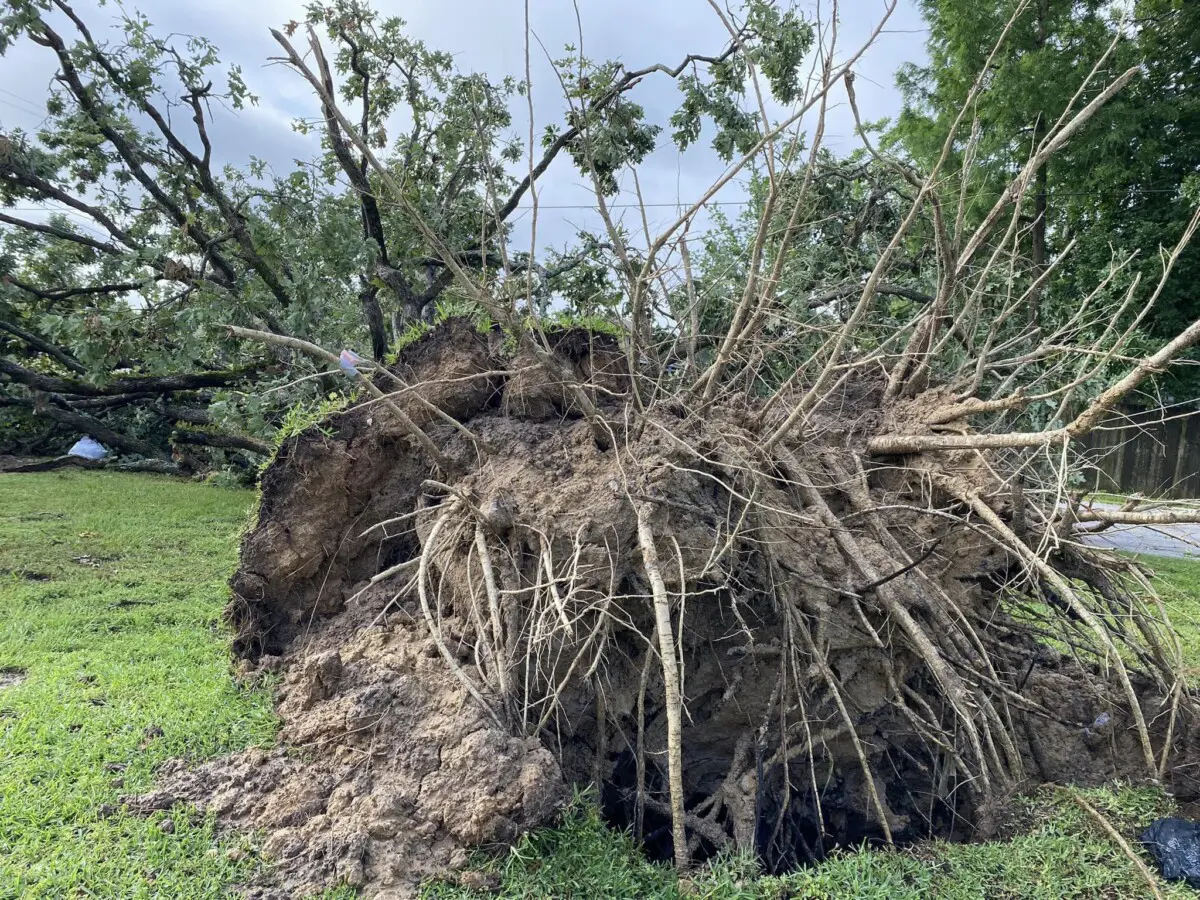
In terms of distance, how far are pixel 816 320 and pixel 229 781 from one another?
4.41 meters

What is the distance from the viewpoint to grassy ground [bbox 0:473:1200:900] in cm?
237

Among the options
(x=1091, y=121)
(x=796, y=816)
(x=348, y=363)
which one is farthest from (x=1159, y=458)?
(x=348, y=363)

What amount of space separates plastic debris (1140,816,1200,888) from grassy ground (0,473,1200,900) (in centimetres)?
8

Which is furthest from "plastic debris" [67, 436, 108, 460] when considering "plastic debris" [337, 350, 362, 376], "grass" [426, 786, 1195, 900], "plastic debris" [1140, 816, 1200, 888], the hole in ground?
"plastic debris" [1140, 816, 1200, 888]

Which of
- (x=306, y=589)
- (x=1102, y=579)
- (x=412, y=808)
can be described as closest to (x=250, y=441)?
(x=306, y=589)

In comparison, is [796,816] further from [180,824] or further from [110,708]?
[110,708]

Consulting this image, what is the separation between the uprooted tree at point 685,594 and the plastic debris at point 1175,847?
310 millimetres

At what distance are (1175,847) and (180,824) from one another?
3642 millimetres

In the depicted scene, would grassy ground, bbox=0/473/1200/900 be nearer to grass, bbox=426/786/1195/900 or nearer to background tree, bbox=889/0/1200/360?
grass, bbox=426/786/1195/900

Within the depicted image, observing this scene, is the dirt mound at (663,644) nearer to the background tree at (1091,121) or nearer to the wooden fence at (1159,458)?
the background tree at (1091,121)

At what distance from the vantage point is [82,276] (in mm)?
9844

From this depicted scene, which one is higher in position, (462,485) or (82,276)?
(82,276)

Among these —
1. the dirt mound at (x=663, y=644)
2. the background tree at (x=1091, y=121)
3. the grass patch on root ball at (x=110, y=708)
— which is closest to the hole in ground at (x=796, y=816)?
the dirt mound at (x=663, y=644)

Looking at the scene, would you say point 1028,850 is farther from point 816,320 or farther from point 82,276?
point 82,276
